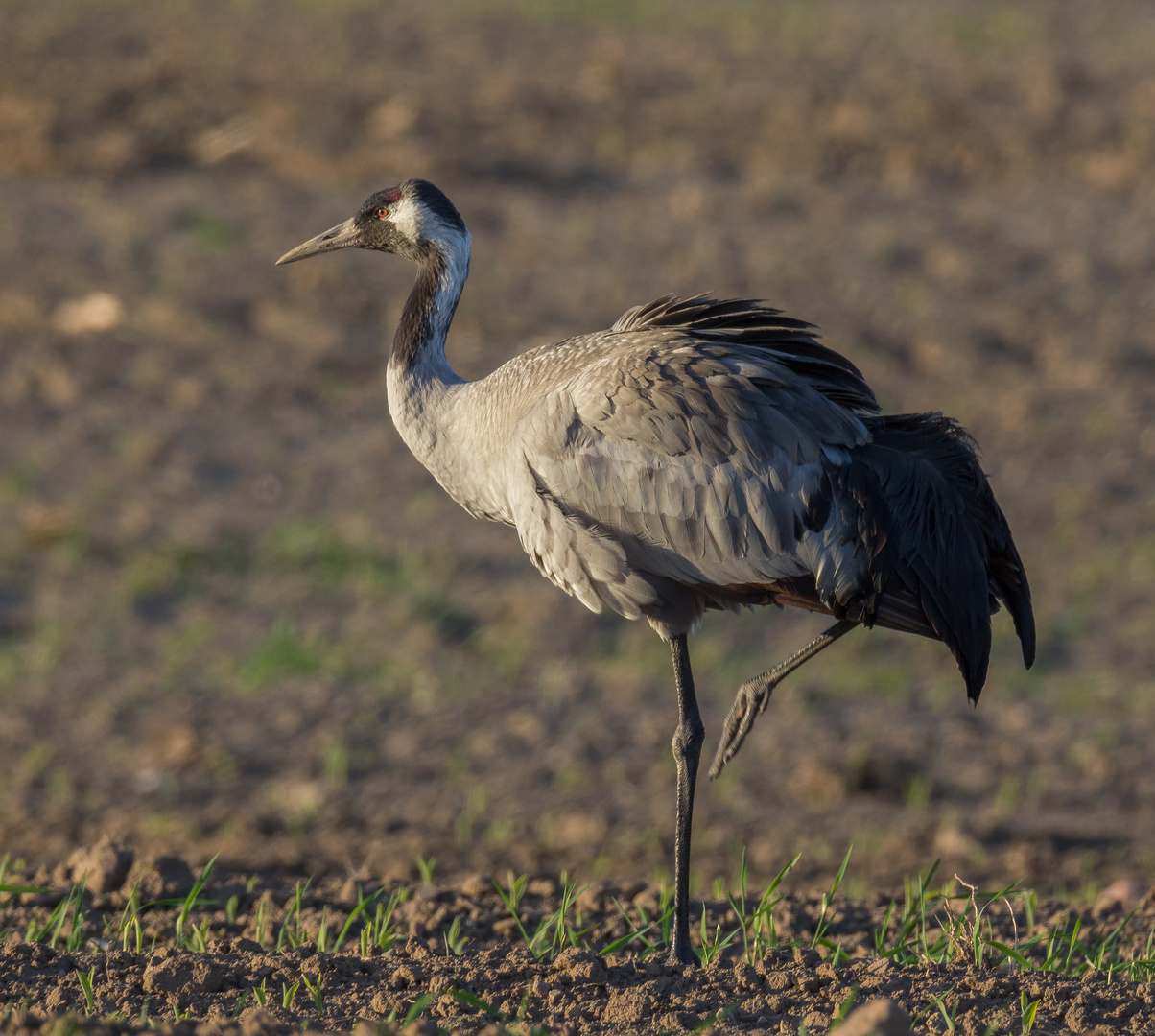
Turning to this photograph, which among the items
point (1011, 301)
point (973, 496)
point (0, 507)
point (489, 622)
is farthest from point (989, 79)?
point (973, 496)

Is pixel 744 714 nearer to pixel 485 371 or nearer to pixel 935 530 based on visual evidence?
pixel 935 530

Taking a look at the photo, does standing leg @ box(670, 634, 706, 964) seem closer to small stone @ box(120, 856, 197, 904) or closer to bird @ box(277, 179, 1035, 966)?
bird @ box(277, 179, 1035, 966)

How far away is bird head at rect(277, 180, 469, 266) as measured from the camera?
523 centimetres

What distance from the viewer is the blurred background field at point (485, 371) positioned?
7.22 meters

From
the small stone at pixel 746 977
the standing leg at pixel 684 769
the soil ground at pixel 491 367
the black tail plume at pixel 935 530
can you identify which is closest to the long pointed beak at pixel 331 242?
the standing leg at pixel 684 769

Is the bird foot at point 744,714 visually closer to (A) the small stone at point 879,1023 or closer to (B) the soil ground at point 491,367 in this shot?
(B) the soil ground at point 491,367

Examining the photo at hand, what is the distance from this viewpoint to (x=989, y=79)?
50.2 ft

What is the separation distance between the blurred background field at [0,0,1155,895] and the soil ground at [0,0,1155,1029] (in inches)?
1.3

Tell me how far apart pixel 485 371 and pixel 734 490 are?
6.19m

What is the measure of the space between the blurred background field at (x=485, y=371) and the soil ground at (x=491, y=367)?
0.03m

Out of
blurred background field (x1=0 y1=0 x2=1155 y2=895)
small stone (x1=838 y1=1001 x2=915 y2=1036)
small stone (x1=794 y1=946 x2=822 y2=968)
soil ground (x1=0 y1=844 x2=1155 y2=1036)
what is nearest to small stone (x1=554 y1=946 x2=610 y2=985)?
soil ground (x1=0 y1=844 x2=1155 y2=1036)

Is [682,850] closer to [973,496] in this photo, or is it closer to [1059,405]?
[973,496]

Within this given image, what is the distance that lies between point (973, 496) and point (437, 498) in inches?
215

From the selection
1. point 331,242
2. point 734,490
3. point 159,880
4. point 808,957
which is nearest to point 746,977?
point 808,957
